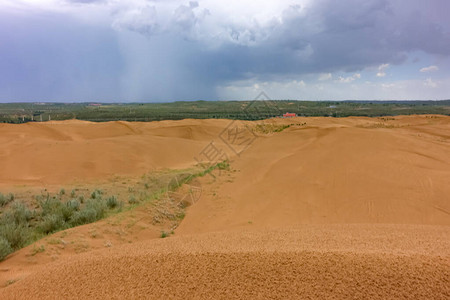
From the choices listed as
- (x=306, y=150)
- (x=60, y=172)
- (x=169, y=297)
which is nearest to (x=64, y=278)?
(x=169, y=297)

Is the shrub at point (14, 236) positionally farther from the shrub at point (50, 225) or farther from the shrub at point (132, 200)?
the shrub at point (132, 200)

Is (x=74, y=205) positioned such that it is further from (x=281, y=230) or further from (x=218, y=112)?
(x=218, y=112)

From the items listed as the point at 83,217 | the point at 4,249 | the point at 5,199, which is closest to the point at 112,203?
the point at 83,217

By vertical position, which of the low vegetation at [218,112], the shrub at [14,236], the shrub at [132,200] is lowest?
the shrub at [132,200]

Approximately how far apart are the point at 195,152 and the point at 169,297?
17.1 metres

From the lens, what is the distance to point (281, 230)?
189 inches

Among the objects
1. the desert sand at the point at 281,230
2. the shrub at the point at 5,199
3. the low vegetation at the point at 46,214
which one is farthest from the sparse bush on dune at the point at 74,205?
the desert sand at the point at 281,230

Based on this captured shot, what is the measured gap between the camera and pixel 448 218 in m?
5.47

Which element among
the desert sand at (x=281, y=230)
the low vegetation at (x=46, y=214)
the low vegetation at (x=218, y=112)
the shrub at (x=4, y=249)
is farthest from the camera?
the low vegetation at (x=218, y=112)

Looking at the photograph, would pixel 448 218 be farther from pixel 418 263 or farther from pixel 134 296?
pixel 134 296

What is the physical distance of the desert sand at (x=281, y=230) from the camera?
97.7 inches

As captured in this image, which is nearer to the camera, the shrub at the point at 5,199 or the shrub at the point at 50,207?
the shrub at the point at 50,207

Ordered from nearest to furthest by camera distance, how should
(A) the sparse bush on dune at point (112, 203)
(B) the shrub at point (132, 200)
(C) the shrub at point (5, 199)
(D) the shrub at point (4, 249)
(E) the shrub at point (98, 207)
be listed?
(D) the shrub at point (4, 249), (E) the shrub at point (98, 207), (C) the shrub at point (5, 199), (A) the sparse bush on dune at point (112, 203), (B) the shrub at point (132, 200)

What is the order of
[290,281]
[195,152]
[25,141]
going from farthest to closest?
[195,152]
[25,141]
[290,281]
